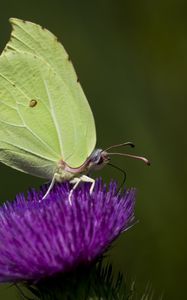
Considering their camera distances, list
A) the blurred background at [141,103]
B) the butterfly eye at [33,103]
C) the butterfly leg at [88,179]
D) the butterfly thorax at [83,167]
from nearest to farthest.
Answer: the butterfly leg at [88,179]
the butterfly thorax at [83,167]
the butterfly eye at [33,103]
the blurred background at [141,103]

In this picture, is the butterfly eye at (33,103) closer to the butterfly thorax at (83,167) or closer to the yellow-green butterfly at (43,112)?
the yellow-green butterfly at (43,112)

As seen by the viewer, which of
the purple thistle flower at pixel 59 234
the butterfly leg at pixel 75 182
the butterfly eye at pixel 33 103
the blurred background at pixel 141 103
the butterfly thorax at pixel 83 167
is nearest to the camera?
the purple thistle flower at pixel 59 234

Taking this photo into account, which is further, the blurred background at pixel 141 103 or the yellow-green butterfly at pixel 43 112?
the blurred background at pixel 141 103

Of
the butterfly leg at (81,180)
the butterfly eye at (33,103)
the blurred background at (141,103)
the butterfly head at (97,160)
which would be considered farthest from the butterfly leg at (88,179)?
the blurred background at (141,103)

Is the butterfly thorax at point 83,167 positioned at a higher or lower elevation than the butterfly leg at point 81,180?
higher

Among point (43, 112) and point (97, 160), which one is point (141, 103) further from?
point (97, 160)

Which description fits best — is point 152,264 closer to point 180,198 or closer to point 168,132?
point 180,198

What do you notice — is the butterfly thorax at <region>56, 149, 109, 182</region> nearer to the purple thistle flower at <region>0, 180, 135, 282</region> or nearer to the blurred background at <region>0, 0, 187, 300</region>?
the purple thistle flower at <region>0, 180, 135, 282</region>
